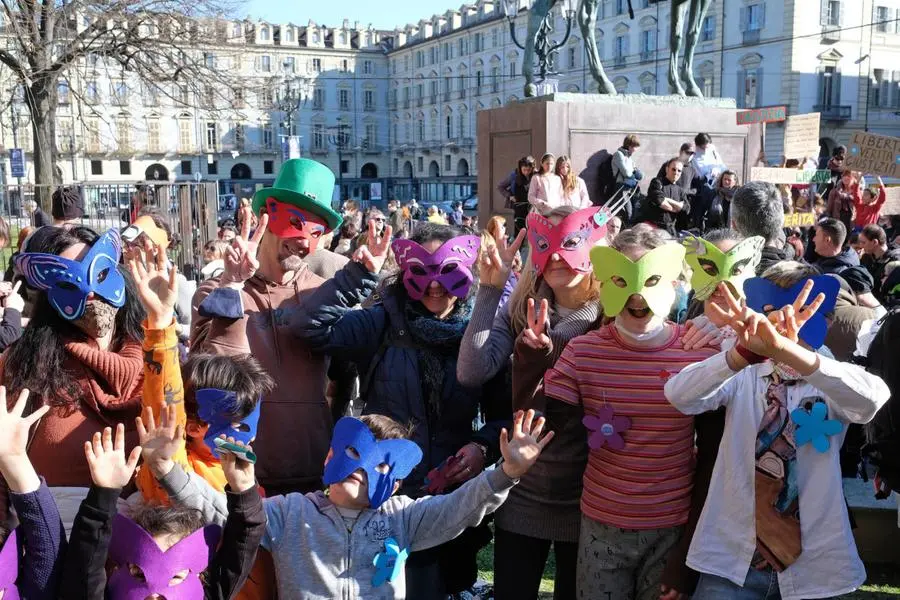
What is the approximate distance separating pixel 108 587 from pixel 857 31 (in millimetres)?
56683

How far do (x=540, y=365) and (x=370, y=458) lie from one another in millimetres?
715

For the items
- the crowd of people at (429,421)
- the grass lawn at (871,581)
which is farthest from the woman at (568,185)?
the crowd of people at (429,421)

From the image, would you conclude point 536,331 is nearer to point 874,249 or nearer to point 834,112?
point 874,249

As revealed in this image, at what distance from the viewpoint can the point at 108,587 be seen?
2598mm

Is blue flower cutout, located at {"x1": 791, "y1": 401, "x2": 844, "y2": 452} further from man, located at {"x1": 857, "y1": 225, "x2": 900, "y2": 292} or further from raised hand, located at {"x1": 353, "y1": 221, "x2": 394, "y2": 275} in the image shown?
Answer: man, located at {"x1": 857, "y1": 225, "x2": 900, "y2": 292}

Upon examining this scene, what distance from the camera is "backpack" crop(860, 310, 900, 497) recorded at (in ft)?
10.2

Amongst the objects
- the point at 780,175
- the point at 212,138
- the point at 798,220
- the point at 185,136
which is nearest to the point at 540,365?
the point at 798,220

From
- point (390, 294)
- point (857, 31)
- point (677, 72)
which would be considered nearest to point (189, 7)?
point (677, 72)

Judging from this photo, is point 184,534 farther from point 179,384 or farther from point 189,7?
point 189,7

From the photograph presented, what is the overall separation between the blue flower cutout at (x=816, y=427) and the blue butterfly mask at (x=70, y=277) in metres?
2.40

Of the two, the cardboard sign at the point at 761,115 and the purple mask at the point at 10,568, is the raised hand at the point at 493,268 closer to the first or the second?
the purple mask at the point at 10,568

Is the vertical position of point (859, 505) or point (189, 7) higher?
point (189, 7)

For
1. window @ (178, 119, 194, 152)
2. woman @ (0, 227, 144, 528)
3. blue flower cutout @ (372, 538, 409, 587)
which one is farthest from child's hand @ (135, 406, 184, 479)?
window @ (178, 119, 194, 152)

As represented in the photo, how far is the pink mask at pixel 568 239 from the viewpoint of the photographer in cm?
345
